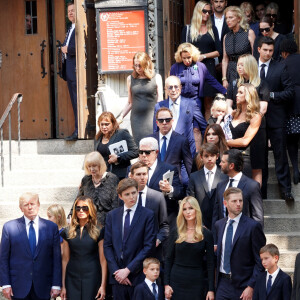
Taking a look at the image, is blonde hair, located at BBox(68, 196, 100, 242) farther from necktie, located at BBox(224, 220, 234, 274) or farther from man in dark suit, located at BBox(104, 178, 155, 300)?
necktie, located at BBox(224, 220, 234, 274)

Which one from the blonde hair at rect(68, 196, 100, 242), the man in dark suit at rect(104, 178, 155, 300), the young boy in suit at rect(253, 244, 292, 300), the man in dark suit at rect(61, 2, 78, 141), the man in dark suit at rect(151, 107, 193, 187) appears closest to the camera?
the young boy in suit at rect(253, 244, 292, 300)

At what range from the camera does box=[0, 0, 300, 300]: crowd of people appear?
408 inches

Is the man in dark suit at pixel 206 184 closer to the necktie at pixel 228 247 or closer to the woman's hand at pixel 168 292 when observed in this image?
the necktie at pixel 228 247

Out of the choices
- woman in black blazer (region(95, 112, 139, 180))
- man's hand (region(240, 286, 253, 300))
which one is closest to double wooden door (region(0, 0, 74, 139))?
woman in black blazer (region(95, 112, 139, 180))

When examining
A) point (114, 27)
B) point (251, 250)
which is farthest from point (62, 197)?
point (251, 250)

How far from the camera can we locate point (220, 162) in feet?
37.2

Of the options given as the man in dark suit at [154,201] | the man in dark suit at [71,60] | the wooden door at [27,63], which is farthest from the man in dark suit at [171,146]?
the wooden door at [27,63]

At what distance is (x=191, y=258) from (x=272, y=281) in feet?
3.06

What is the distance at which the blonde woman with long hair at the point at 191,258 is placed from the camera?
10.3 m

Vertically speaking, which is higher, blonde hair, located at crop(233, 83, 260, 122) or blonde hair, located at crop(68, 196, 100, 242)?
blonde hair, located at crop(233, 83, 260, 122)

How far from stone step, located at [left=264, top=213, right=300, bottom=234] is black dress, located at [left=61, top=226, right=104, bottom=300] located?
8.14ft

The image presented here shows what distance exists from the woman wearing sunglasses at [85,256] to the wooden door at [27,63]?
20.1 ft

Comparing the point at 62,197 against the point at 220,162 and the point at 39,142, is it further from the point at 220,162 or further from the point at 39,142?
the point at 220,162

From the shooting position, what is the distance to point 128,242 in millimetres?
10734
